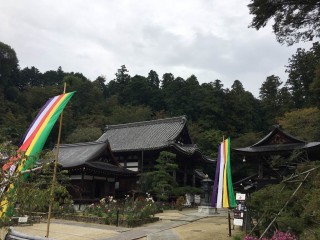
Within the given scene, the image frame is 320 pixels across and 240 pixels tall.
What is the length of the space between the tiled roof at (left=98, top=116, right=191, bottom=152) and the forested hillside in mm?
11458

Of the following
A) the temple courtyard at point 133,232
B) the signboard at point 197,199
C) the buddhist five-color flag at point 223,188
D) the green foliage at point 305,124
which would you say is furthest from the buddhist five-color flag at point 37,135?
the green foliage at point 305,124

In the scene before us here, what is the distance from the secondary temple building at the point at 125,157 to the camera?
2244 centimetres

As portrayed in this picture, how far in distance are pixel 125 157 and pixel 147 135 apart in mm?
3167

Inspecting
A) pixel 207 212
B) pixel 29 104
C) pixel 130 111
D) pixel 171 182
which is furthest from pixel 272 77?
pixel 29 104

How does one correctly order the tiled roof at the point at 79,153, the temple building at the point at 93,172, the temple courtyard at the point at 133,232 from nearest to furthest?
the temple courtyard at the point at 133,232, the temple building at the point at 93,172, the tiled roof at the point at 79,153

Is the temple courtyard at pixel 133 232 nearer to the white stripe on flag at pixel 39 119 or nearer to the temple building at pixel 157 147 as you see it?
the white stripe on flag at pixel 39 119

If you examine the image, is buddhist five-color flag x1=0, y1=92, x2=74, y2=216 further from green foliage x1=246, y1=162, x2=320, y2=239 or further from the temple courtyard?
the temple courtyard

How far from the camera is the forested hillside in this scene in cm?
4466

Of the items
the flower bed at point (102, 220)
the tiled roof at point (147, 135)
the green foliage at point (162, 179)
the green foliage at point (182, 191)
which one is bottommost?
the flower bed at point (102, 220)

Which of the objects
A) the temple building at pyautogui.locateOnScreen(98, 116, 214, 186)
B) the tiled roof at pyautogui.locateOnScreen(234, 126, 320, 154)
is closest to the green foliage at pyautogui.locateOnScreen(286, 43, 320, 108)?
the temple building at pyautogui.locateOnScreen(98, 116, 214, 186)

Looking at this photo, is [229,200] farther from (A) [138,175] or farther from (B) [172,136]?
(B) [172,136]

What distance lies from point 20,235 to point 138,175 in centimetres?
2283

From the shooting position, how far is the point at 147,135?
3212 centimetres

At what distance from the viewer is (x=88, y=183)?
22.8 m
